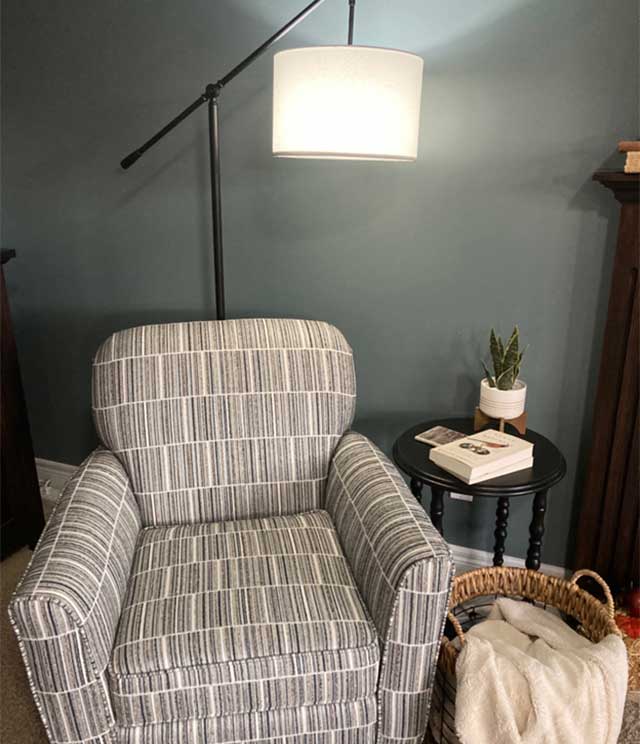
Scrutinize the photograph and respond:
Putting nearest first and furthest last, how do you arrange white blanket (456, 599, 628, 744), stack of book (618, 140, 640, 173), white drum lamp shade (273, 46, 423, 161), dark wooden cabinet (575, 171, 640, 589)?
white blanket (456, 599, 628, 744)
white drum lamp shade (273, 46, 423, 161)
stack of book (618, 140, 640, 173)
dark wooden cabinet (575, 171, 640, 589)

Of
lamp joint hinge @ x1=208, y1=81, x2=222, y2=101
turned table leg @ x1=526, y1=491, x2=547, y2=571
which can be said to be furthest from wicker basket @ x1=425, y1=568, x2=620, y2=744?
lamp joint hinge @ x1=208, y1=81, x2=222, y2=101

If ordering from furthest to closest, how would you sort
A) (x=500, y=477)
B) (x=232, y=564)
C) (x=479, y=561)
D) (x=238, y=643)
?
1. (x=479, y=561)
2. (x=500, y=477)
3. (x=232, y=564)
4. (x=238, y=643)

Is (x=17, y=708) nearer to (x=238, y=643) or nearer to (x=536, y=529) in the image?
(x=238, y=643)

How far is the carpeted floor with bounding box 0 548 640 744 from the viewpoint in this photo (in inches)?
66.8

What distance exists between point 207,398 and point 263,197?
2.33 ft

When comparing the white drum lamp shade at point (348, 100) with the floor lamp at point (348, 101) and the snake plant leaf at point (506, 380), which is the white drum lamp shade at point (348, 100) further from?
the snake plant leaf at point (506, 380)

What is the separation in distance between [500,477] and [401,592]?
47 cm

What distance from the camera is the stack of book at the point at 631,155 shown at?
1.64 m

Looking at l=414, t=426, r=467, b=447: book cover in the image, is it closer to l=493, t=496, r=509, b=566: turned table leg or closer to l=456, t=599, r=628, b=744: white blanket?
l=493, t=496, r=509, b=566: turned table leg

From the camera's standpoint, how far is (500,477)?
1.70m

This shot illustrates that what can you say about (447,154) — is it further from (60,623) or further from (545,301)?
(60,623)

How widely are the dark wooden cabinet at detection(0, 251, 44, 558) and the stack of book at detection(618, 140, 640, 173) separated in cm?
176

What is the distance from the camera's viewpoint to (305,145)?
1562 millimetres

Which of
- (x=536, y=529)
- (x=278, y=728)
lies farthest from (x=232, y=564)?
(x=536, y=529)
